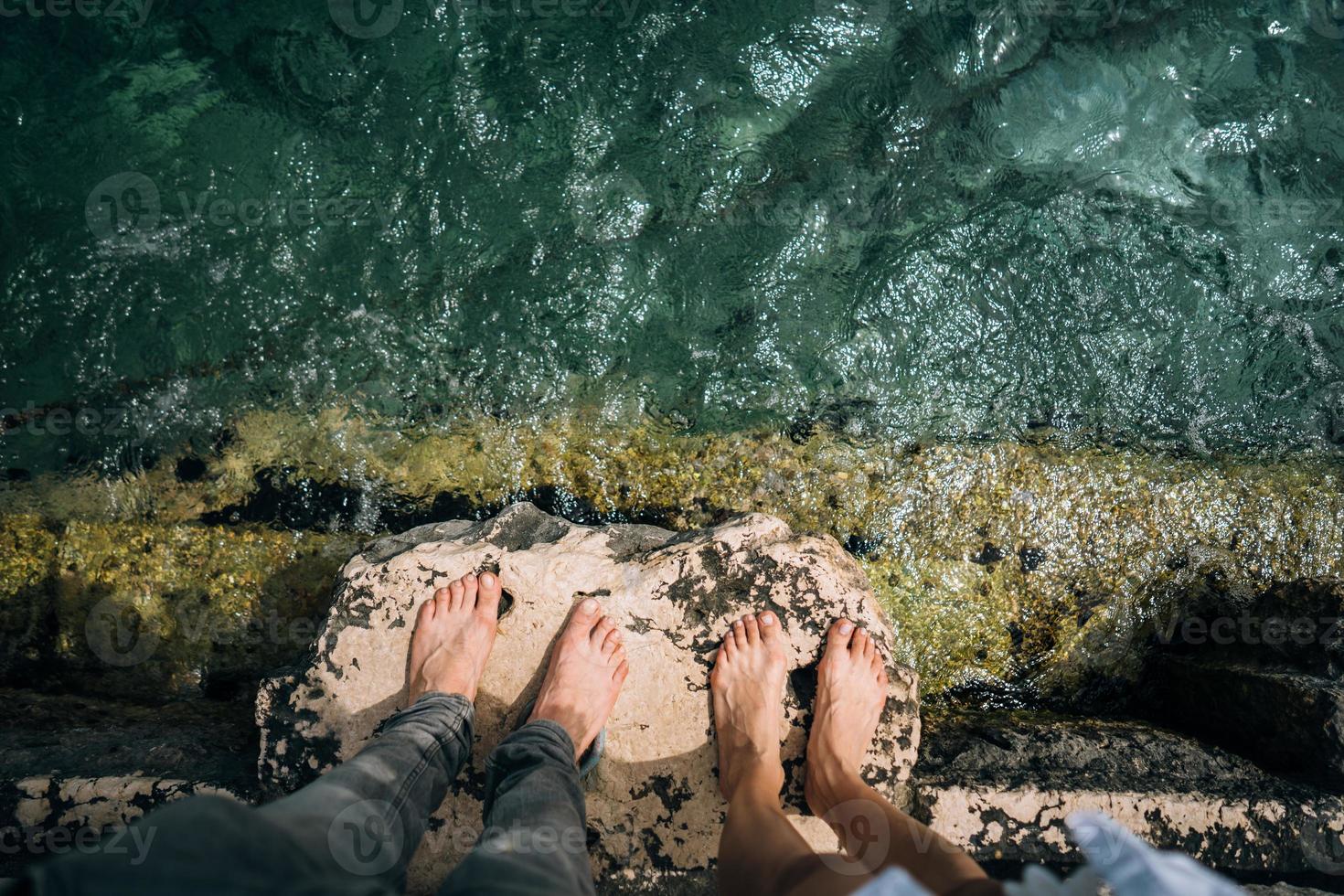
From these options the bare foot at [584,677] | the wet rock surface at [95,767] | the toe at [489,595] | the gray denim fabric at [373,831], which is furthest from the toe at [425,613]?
the wet rock surface at [95,767]

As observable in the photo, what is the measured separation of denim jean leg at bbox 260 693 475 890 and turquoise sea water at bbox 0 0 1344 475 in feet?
3.91

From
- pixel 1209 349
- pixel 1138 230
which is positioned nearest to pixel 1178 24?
pixel 1138 230

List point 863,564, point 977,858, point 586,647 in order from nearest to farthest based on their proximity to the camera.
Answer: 1. point 977,858
2. point 586,647
3. point 863,564

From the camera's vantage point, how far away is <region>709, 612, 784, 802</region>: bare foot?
7.07 feet

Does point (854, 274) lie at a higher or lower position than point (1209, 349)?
higher

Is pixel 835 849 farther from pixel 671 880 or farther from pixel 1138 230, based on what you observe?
pixel 1138 230

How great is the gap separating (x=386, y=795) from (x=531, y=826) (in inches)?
15.2

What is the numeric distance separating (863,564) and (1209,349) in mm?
1601

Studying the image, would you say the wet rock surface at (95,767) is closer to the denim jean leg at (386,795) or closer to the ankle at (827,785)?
the denim jean leg at (386,795)

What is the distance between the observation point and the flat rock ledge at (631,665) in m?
2.21

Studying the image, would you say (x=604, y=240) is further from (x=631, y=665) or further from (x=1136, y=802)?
(x=1136, y=802)

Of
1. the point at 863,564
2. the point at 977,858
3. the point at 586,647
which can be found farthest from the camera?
the point at 863,564

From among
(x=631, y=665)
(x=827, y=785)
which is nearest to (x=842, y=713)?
(x=827, y=785)

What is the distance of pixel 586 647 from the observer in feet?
7.56
